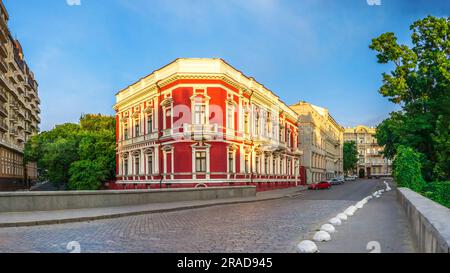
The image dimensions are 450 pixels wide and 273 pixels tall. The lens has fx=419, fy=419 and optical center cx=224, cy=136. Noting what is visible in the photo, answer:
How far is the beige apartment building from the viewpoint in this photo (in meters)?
61.6

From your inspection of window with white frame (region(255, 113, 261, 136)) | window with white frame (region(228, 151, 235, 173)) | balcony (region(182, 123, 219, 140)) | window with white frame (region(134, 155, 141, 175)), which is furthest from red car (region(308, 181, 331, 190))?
window with white frame (region(134, 155, 141, 175))

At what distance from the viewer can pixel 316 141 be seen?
218ft

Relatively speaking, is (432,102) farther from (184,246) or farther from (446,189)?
(184,246)

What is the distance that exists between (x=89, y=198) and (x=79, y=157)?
34.4m

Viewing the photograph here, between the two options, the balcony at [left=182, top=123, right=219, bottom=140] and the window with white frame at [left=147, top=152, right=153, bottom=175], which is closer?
the balcony at [left=182, top=123, right=219, bottom=140]

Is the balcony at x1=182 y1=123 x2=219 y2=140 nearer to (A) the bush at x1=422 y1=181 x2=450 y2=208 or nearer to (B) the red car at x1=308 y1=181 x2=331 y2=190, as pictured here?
(A) the bush at x1=422 y1=181 x2=450 y2=208

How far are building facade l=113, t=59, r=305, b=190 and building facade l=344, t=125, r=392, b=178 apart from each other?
9740 centimetres

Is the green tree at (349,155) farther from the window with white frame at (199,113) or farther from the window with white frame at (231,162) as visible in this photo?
the window with white frame at (199,113)

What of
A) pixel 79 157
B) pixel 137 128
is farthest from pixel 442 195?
pixel 79 157

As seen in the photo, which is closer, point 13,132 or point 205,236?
point 205,236

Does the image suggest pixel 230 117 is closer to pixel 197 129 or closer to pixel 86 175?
pixel 197 129

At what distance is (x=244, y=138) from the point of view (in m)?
37.3
